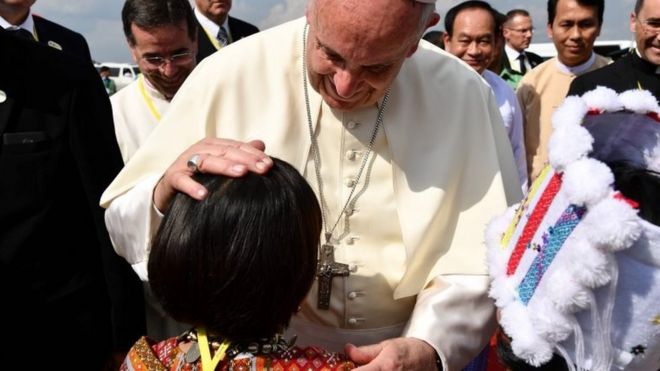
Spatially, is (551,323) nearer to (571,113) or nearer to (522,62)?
(571,113)

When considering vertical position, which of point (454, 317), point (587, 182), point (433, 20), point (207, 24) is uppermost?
point (433, 20)

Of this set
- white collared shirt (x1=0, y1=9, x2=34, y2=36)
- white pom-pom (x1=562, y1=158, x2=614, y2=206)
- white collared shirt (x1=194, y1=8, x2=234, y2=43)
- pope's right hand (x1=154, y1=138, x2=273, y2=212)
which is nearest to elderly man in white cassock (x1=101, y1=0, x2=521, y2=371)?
pope's right hand (x1=154, y1=138, x2=273, y2=212)

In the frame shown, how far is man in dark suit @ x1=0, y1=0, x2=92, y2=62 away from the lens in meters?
4.68

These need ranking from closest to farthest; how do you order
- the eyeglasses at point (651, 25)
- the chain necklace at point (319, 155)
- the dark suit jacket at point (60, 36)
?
the chain necklace at point (319, 155) < the eyeglasses at point (651, 25) < the dark suit jacket at point (60, 36)

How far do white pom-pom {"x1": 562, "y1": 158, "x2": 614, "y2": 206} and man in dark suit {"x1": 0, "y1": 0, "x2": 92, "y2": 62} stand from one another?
3.87m

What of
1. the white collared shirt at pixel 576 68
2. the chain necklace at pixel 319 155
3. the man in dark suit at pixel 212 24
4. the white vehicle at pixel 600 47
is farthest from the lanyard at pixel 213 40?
the white vehicle at pixel 600 47

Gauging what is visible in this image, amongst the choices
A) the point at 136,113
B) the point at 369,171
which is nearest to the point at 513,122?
the point at 136,113

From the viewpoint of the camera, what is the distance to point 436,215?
2260mm

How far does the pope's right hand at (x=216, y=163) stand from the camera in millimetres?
1623

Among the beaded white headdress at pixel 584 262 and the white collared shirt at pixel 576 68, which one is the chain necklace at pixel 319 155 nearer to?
the beaded white headdress at pixel 584 262

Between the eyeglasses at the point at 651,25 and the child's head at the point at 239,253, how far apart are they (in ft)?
11.6

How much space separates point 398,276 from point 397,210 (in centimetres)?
22

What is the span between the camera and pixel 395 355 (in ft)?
6.29

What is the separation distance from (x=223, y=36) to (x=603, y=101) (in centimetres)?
526
